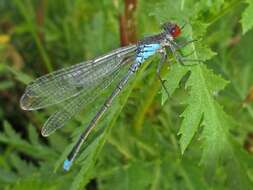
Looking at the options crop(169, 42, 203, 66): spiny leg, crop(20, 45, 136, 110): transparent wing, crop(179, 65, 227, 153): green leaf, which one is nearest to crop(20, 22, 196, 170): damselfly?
crop(20, 45, 136, 110): transparent wing

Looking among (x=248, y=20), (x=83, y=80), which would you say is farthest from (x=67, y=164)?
(x=248, y=20)

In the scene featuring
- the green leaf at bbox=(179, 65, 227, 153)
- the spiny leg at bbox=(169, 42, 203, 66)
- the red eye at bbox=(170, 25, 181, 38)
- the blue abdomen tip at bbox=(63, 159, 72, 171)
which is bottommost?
the blue abdomen tip at bbox=(63, 159, 72, 171)

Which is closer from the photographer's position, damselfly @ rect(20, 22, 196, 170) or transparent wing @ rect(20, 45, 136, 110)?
damselfly @ rect(20, 22, 196, 170)

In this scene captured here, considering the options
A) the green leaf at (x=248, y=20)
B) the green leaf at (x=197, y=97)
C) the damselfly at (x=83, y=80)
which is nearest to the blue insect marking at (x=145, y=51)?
the damselfly at (x=83, y=80)

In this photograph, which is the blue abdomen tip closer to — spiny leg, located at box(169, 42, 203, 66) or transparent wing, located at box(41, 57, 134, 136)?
transparent wing, located at box(41, 57, 134, 136)

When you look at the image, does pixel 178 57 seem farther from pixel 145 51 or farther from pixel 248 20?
pixel 145 51

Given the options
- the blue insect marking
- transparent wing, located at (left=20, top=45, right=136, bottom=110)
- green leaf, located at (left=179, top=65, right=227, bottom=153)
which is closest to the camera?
green leaf, located at (left=179, top=65, right=227, bottom=153)
